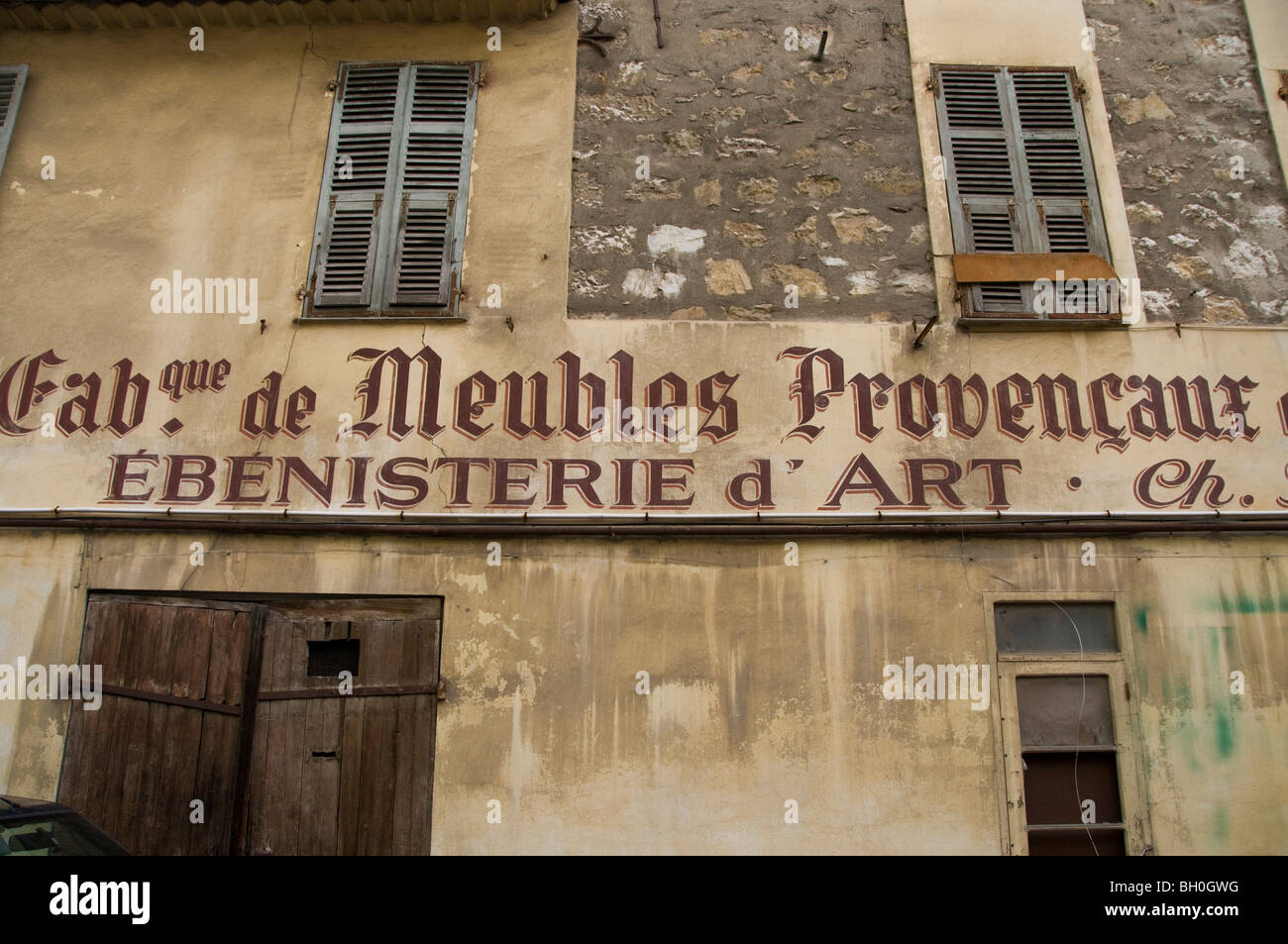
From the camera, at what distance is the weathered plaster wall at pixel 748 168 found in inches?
291

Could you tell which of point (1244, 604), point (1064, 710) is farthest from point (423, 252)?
point (1244, 604)

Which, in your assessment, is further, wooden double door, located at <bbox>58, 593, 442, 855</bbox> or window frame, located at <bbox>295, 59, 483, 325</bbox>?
window frame, located at <bbox>295, 59, 483, 325</bbox>

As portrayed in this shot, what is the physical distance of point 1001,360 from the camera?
7.18 metres

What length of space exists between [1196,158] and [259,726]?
308 inches

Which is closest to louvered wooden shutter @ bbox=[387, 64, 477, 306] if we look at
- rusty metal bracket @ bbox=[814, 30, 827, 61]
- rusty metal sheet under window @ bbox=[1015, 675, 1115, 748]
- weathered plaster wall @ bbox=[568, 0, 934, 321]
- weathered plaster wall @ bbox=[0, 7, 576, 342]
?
weathered plaster wall @ bbox=[0, 7, 576, 342]

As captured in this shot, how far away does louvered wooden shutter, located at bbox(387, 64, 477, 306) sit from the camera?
24.3 feet

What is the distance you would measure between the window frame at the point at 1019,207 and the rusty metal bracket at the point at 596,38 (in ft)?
8.11

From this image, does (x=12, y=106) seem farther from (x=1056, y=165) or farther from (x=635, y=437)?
(x=1056, y=165)

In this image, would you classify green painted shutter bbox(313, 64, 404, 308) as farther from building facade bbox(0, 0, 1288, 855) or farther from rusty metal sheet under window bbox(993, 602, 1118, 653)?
rusty metal sheet under window bbox(993, 602, 1118, 653)

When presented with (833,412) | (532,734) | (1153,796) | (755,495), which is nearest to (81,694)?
(532,734)

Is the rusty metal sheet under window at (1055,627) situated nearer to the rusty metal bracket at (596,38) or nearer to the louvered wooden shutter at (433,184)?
the louvered wooden shutter at (433,184)

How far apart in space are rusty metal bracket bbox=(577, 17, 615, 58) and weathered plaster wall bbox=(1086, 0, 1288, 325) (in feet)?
12.3

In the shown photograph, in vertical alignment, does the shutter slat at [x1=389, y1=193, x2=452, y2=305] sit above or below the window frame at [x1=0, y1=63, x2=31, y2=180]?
below

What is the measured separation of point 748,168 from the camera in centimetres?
773
